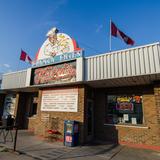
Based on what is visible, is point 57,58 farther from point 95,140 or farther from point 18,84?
point 95,140

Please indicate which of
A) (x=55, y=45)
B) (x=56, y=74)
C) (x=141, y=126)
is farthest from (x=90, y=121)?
(x=55, y=45)

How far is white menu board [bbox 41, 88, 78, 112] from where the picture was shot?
9859 millimetres

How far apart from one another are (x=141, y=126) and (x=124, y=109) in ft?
4.84

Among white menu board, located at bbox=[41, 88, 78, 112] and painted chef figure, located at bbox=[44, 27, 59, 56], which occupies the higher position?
painted chef figure, located at bbox=[44, 27, 59, 56]

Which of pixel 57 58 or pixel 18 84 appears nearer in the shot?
pixel 57 58

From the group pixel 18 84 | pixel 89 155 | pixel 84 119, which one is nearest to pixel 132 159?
pixel 89 155

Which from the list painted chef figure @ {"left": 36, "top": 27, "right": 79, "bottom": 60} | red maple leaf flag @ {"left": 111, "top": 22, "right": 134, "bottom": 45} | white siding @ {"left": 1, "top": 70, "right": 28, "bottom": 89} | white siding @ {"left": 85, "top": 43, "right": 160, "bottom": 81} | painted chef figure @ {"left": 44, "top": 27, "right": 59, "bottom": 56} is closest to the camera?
white siding @ {"left": 85, "top": 43, "right": 160, "bottom": 81}

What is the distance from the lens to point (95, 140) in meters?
9.98

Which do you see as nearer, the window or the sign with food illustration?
the window

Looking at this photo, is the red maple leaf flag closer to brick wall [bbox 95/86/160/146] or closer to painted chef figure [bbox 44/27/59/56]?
brick wall [bbox 95/86/160/146]

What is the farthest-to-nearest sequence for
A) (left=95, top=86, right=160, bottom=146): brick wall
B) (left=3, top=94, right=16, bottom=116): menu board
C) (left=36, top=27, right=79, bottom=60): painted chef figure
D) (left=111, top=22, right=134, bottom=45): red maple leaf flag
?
1. (left=3, top=94, right=16, bottom=116): menu board
2. (left=36, top=27, right=79, bottom=60): painted chef figure
3. (left=111, top=22, right=134, bottom=45): red maple leaf flag
4. (left=95, top=86, right=160, bottom=146): brick wall

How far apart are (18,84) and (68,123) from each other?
6161mm

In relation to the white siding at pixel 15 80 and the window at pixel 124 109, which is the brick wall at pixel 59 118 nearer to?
the window at pixel 124 109

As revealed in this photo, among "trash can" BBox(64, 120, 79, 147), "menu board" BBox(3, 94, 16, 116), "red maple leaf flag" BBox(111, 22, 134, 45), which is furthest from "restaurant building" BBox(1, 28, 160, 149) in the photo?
"menu board" BBox(3, 94, 16, 116)
